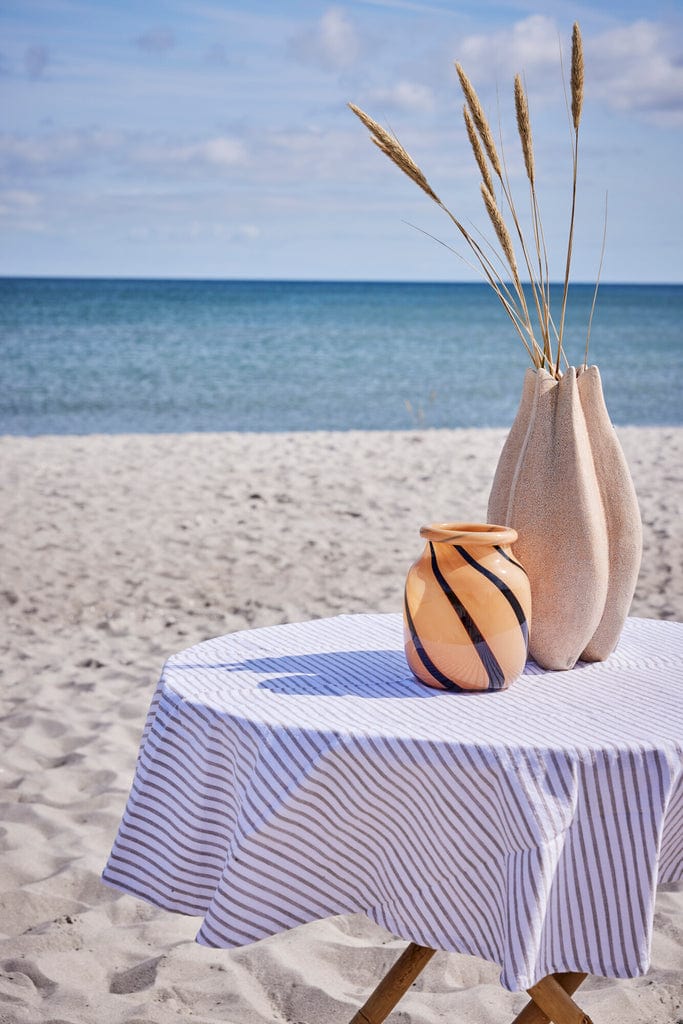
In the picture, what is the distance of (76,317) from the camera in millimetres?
40250

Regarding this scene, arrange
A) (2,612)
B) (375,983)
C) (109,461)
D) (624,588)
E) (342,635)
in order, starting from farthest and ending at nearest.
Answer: (109,461) → (2,612) → (375,983) → (342,635) → (624,588)

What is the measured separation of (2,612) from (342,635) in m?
3.27

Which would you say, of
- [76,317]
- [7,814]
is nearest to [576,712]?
[7,814]

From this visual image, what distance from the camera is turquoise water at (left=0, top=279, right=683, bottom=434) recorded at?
623 inches

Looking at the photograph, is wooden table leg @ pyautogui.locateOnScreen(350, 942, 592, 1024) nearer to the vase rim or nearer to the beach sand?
the beach sand

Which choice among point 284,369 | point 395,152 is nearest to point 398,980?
point 395,152

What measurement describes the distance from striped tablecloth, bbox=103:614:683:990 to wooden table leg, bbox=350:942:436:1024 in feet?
1.16

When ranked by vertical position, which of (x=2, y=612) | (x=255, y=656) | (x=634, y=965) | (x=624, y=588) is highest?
(x=624, y=588)

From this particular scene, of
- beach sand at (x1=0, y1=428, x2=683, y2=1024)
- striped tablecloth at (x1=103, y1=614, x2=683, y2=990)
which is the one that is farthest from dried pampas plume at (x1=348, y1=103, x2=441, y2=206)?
beach sand at (x1=0, y1=428, x2=683, y2=1024)

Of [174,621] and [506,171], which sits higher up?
[506,171]

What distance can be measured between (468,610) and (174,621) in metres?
3.31

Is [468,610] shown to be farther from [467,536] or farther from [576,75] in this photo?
[576,75]

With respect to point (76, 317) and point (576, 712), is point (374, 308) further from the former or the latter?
point (576, 712)

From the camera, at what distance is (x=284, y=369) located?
24.2 metres
